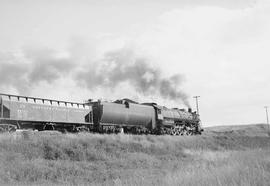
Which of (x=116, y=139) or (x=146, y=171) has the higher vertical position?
(x=116, y=139)

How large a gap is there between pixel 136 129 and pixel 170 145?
6.00 metres

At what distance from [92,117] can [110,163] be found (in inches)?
364

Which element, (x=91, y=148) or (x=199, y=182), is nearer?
(x=199, y=182)

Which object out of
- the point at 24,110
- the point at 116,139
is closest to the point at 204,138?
the point at 116,139

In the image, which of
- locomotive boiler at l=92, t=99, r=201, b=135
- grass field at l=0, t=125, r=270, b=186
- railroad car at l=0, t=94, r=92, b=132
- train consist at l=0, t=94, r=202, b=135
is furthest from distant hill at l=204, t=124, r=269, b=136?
grass field at l=0, t=125, r=270, b=186

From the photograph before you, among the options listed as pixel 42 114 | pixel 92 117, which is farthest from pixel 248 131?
pixel 42 114

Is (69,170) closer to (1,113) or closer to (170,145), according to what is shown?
(1,113)

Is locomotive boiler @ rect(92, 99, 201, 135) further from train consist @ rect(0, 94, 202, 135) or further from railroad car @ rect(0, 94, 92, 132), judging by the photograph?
railroad car @ rect(0, 94, 92, 132)

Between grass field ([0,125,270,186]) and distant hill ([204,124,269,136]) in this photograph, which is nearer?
grass field ([0,125,270,186])

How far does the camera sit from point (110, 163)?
810 inches

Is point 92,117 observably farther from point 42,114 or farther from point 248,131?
point 248,131

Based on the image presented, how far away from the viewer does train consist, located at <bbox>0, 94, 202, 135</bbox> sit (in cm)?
2202

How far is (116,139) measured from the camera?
85.3 feet

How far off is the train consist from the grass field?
183 centimetres
